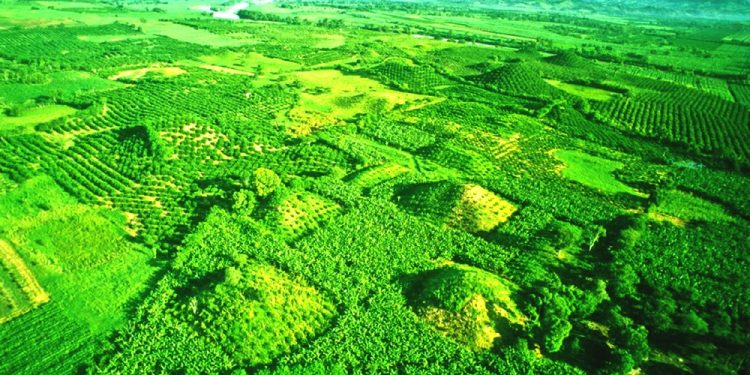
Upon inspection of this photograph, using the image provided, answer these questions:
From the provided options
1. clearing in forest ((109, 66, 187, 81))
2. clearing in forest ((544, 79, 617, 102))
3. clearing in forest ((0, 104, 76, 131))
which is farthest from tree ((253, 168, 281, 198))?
clearing in forest ((544, 79, 617, 102))

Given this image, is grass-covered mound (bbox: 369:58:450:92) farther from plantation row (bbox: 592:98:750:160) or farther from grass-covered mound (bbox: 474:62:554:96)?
plantation row (bbox: 592:98:750:160)

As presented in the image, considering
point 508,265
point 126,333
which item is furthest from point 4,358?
point 508,265

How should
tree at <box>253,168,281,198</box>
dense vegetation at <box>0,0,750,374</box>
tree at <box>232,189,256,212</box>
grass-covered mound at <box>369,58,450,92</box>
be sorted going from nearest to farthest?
dense vegetation at <box>0,0,750,374</box>, tree at <box>232,189,256,212</box>, tree at <box>253,168,281,198</box>, grass-covered mound at <box>369,58,450,92</box>

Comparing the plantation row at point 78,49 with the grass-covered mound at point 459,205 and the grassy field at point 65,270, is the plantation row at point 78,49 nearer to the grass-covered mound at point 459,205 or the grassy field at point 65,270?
the grassy field at point 65,270

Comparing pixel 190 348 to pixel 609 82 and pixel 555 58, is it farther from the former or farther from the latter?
pixel 555 58

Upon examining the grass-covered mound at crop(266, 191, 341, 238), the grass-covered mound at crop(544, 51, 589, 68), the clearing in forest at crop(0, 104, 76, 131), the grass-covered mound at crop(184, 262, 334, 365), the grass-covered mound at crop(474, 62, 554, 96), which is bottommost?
the grass-covered mound at crop(184, 262, 334, 365)

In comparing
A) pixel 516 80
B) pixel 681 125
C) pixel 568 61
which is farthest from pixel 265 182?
pixel 568 61

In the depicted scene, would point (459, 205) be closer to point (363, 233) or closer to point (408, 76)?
point (363, 233)
